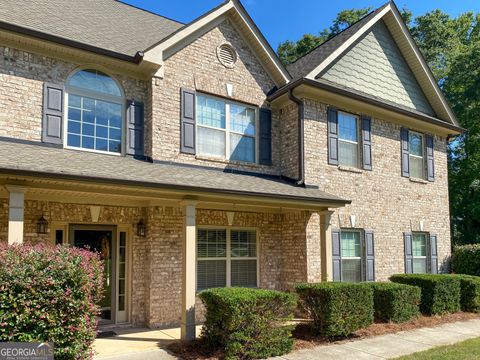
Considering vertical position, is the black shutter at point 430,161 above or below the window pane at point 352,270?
above

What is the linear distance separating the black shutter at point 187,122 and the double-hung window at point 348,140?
4.47m

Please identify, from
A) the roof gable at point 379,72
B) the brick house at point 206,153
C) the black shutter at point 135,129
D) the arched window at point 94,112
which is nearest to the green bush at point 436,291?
the brick house at point 206,153

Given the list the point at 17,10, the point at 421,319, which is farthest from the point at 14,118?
the point at 421,319

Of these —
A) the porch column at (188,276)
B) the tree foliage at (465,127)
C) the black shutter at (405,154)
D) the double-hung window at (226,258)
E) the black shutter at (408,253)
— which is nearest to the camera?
the porch column at (188,276)

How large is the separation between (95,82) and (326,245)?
264 inches

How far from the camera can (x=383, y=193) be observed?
13102mm

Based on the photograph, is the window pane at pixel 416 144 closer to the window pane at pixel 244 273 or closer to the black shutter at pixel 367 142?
the black shutter at pixel 367 142

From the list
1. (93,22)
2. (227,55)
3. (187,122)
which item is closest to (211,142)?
(187,122)

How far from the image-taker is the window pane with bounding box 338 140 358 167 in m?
12.5

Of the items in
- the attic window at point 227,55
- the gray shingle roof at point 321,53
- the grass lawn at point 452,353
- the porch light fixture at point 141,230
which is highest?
the gray shingle roof at point 321,53

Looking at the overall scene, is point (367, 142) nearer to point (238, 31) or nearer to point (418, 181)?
point (418, 181)

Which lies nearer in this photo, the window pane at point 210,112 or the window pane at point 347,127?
the window pane at point 210,112

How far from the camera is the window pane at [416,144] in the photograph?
14.5 m

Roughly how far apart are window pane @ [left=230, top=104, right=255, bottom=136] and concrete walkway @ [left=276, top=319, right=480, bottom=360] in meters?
5.95
